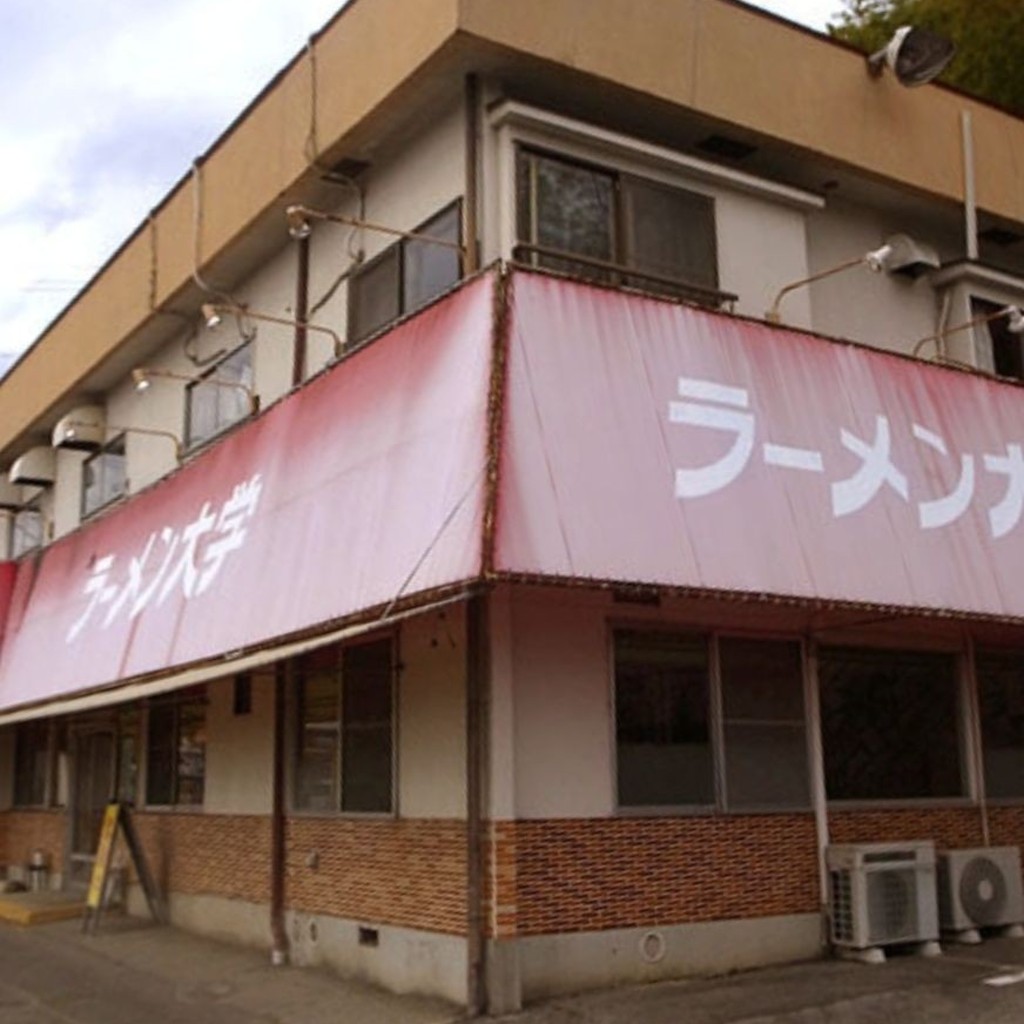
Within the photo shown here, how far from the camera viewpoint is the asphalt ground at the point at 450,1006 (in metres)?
8.41

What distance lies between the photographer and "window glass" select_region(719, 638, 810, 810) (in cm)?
1052

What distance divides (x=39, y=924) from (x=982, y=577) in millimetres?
11328

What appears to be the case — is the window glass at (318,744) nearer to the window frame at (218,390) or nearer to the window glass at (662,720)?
the window glass at (662,720)

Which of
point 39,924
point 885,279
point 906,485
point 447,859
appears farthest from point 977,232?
point 39,924

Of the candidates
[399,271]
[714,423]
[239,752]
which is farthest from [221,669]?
[714,423]

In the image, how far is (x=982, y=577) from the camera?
10.2m

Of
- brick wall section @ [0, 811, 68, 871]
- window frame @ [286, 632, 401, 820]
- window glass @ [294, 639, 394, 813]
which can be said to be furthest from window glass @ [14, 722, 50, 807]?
window glass @ [294, 639, 394, 813]

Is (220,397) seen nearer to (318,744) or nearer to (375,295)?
(375,295)

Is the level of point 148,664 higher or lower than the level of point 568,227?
lower

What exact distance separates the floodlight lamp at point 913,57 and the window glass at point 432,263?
476 centimetres

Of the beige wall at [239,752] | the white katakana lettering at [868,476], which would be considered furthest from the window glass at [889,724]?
the beige wall at [239,752]

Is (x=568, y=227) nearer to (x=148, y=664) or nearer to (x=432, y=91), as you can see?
(x=432, y=91)

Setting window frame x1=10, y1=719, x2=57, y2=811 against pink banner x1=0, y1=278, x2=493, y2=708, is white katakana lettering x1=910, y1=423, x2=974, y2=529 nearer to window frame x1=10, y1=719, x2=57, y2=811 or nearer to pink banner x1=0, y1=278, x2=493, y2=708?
pink banner x1=0, y1=278, x2=493, y2=708

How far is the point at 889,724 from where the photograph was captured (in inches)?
462
